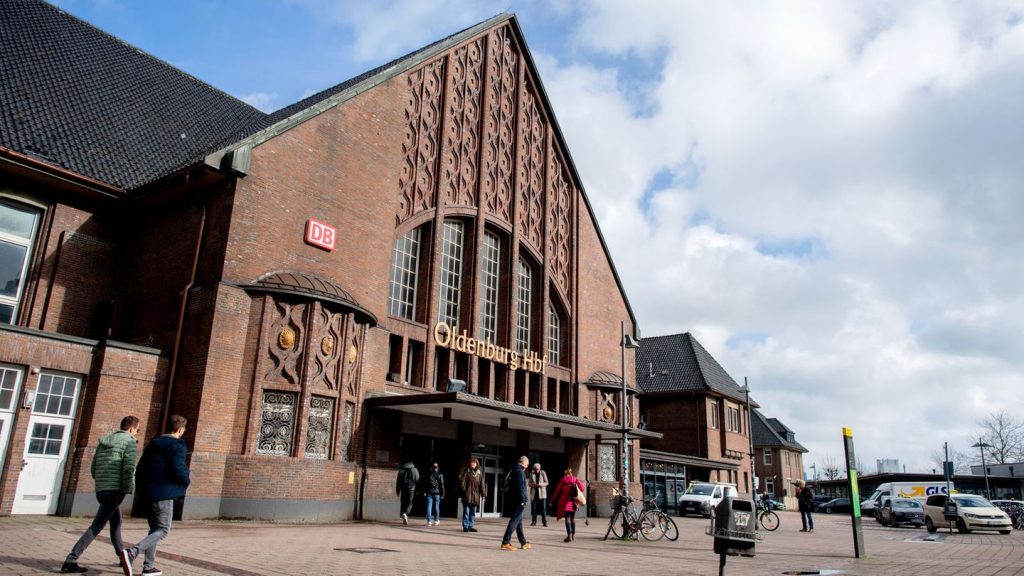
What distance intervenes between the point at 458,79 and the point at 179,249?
494 inches

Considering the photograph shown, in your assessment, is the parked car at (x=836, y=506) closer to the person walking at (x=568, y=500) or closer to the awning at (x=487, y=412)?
the awning at (x=487, y=412)

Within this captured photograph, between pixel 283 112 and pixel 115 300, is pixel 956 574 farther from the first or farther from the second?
pixel 283 112

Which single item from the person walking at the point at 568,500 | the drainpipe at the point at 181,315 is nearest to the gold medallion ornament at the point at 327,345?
the drainpipe at the point at 181,315

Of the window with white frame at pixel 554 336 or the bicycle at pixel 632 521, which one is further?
the window with white frame at pixel 554 336

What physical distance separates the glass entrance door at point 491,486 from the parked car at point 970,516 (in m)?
15.5

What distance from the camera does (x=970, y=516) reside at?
2516 cm

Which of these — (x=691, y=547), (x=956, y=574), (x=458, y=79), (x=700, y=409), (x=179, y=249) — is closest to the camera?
(x=956, y=574)

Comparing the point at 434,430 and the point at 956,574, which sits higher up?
the point at 434,430

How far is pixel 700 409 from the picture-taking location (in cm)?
4484

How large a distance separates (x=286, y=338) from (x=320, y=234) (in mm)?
3317

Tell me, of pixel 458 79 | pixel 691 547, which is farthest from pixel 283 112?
pixel 691 547

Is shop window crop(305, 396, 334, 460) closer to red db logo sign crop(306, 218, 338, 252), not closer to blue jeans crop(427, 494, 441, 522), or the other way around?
blue jeans crop(427, 494, 441, 522)

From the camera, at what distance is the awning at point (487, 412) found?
1917 centimetres

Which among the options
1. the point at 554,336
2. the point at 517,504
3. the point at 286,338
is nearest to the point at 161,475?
the point at 517,504
